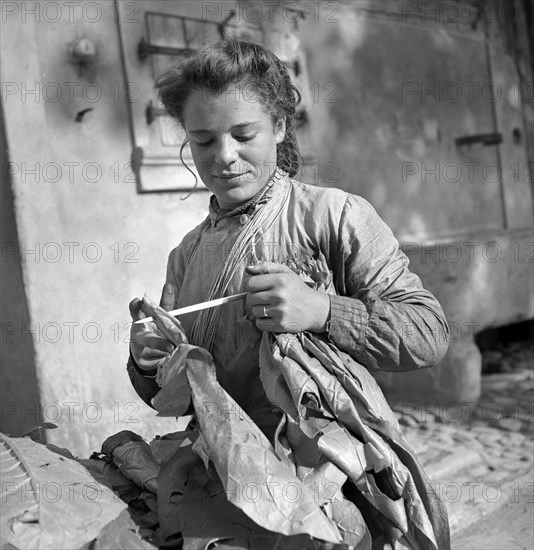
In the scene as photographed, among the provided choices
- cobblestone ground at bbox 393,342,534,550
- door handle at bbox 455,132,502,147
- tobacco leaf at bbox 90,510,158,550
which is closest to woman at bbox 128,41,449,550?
tobacco leaf at bbox 90,510,158,550

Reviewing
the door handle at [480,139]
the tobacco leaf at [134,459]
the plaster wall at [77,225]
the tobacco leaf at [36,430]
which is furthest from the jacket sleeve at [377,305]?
the door handle at [480,139]

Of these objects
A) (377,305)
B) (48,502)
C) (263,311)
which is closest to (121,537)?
(48,502)

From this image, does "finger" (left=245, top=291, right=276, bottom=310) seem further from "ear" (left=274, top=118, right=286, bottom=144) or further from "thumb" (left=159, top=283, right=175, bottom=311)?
"ear" (left=274, top=118, right=286, bottom=144)

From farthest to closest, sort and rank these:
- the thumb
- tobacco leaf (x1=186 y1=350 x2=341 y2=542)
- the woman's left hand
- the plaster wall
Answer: the plaster wall
the thumb
the woman's left hand
tobacco leaf (x1=186 y1=350 x2=341 y2=542)

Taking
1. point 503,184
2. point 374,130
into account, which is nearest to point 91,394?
point 374,130

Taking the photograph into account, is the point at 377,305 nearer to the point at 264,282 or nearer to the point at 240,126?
the point at 264,282

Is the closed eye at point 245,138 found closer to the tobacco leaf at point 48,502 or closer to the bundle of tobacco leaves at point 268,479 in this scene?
the bundle of tobacco leaves at point 268,479

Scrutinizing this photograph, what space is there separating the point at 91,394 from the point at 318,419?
2.88m

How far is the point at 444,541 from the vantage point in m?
1.55

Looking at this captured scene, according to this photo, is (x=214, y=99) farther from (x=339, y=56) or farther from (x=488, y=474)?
(x=339, y=56)

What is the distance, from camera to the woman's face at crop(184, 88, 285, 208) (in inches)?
66.4

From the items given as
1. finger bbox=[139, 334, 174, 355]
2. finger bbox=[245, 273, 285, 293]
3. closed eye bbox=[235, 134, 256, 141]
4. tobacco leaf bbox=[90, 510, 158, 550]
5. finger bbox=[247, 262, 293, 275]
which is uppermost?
closed eye bbox=[235, 134, 256, 141]

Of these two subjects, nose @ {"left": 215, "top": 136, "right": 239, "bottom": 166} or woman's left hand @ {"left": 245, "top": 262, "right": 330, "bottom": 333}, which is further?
nose @ {"left": 215, "top": 136, "right": 239, "bottom": 166}

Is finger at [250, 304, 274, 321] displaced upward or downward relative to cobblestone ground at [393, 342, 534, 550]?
upward
